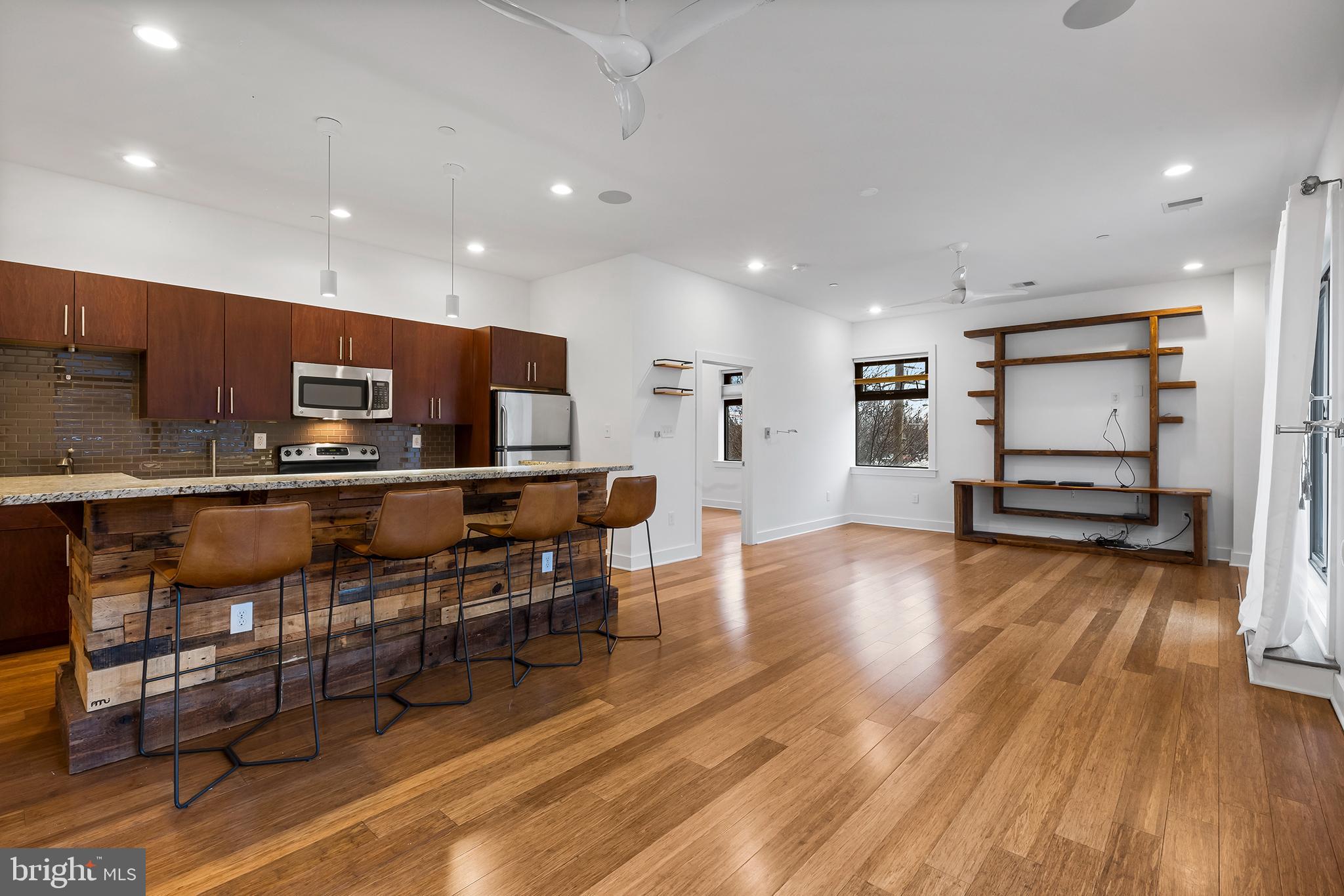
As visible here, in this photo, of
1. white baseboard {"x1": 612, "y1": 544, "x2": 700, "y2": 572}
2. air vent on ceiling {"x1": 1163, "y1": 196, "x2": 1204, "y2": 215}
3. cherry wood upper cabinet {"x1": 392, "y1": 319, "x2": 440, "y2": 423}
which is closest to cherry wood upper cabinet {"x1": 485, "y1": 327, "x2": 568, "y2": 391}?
cherry wood upper cabinet {"x1": 392, "y1": 319, "x2": 440, "y2": 423}

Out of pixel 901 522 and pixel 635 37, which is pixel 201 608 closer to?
pixel 635 37

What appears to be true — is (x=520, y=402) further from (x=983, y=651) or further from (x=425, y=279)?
(x=983, y=651)

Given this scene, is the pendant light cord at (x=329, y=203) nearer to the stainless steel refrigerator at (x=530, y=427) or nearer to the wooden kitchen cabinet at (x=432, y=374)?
the wooden kitchen cabinet at (x=432, y=374)

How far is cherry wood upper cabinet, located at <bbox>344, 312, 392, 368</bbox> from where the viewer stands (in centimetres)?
484

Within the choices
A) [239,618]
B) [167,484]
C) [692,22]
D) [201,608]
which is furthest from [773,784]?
[692,22]

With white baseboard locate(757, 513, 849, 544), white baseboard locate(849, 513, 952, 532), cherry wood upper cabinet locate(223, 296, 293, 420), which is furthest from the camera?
white baseboard locate(849, 513, 952, 532)

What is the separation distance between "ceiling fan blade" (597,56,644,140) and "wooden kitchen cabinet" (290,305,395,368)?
3309 mm

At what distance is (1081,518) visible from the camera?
6.59 metres

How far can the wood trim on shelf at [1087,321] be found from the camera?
246 inches

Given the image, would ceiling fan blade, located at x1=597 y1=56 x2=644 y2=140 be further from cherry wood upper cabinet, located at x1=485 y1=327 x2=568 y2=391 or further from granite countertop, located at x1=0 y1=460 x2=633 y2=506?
cherry wood upper cabinet, located at x1=485 y1=327 x2=568 y2=391

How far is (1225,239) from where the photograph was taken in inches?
200

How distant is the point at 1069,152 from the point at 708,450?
7361mm

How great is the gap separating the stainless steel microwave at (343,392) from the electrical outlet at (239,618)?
7.90 feet

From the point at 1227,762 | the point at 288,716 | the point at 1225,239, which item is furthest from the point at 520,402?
the point at 1225,239
